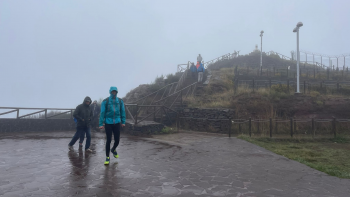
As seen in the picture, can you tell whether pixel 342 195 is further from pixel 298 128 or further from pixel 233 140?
pixel 298 128

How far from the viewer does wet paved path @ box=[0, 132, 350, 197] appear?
155 inches

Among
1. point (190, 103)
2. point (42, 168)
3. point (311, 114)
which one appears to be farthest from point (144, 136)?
point (311, 114)

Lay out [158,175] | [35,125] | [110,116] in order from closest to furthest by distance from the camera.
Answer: [158,175] < [110,116] < [35,125]

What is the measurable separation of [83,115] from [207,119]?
7517mm

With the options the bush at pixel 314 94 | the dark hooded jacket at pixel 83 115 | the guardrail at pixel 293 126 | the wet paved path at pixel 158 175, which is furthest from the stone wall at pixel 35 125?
the bush at pixel 314 94

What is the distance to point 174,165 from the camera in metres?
5.75

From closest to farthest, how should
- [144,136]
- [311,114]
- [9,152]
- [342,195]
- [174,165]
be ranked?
[342,195] < [174,165] < [9,152] < [144,136] < [311,114]

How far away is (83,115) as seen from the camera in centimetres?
730

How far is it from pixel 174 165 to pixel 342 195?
3.46m

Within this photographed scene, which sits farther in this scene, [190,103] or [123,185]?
[190,103]

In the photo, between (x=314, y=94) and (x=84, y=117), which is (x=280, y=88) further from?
(x=84, y=117)

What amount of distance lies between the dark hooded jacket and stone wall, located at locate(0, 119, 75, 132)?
6959 mm

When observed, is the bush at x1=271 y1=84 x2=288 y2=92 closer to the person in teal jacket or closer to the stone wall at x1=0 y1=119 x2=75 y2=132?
the person in teal jacket

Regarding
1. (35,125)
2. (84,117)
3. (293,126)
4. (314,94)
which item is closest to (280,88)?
(314,94)
